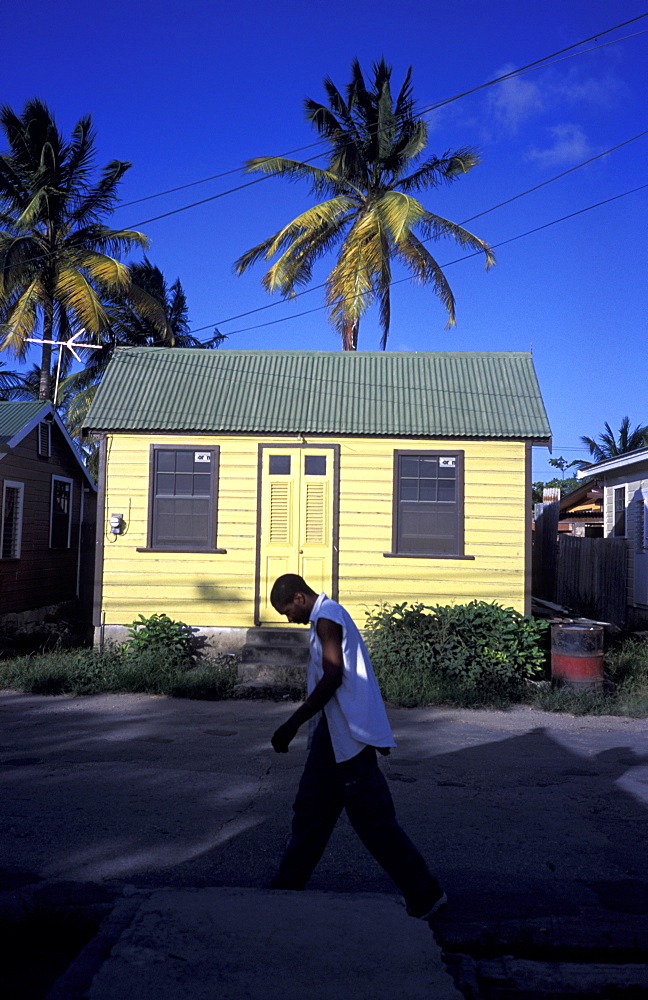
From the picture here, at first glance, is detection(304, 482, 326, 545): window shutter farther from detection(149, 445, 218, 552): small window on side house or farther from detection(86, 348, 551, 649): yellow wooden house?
detection(149, 445, 218, 552): small window on side house

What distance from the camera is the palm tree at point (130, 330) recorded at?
2206 centimetres

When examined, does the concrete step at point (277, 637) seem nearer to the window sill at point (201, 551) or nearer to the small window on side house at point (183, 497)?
the window sill at point (201, 551)

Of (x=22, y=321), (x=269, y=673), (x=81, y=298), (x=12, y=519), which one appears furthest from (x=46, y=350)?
(x=269, y=673)

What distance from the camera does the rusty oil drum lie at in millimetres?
9922

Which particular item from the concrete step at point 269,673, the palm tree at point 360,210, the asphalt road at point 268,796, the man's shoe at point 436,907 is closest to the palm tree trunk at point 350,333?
the palm tree at point 360,210

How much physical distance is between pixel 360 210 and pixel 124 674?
1382 cm

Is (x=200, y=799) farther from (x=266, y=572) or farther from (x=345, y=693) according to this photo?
(x=266, y=572)

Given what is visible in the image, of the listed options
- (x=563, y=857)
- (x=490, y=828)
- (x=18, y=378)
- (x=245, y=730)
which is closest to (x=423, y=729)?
(x=245, y=730)

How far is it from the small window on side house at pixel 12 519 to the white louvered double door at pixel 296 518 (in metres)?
5.95

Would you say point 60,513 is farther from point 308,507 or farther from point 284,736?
point 284,736

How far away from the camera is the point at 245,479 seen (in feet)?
38.1

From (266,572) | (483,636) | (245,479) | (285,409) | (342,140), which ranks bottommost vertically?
(483,636)

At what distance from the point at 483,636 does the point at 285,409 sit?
4361mm

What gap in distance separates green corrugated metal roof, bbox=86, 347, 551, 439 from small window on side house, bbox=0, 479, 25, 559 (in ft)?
13.3
